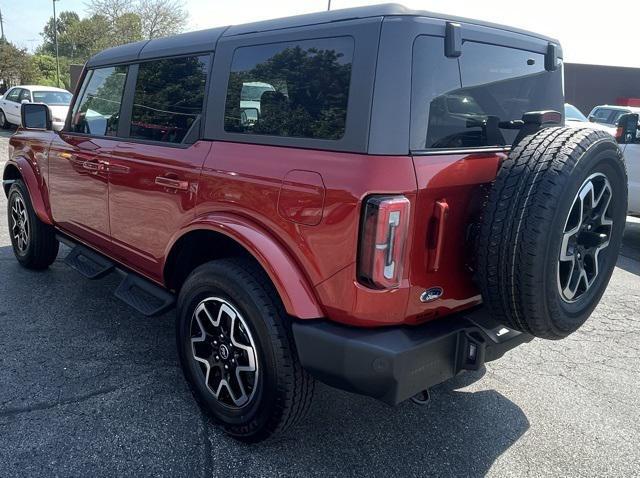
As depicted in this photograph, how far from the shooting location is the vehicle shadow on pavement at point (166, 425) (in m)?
2.41

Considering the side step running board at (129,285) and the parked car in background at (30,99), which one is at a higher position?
the parked car in background at (30,99)

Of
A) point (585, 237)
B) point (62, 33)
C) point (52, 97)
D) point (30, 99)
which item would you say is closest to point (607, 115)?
point (585, 237)

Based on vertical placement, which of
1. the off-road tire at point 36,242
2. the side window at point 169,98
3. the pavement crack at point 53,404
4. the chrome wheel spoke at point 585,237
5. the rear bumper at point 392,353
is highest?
the side window at point 169,98

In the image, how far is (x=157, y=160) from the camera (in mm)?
2971

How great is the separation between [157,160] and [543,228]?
2.05 meters

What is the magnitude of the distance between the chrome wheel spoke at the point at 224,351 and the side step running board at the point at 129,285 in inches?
16.9

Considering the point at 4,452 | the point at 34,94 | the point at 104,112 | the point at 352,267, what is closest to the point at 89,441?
the point at 4,452

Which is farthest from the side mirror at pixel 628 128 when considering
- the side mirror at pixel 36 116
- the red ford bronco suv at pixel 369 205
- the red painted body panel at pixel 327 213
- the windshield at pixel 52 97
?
the windshield at pixel 52 97

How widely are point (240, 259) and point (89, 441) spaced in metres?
1.12

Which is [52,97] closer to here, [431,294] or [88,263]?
[88,263]

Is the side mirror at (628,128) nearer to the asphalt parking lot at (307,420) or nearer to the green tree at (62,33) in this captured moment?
the asphalt parking lot at (307,420)

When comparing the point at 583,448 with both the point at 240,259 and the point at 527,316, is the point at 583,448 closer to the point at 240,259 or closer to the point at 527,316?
the point at 527,316

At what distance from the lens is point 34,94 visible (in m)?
16.1

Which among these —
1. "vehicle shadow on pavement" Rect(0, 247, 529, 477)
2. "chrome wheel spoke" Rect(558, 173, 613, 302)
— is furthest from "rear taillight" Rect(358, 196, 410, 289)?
"vehicle shadow on pavement" Rect(0, 247, 529, 477)
